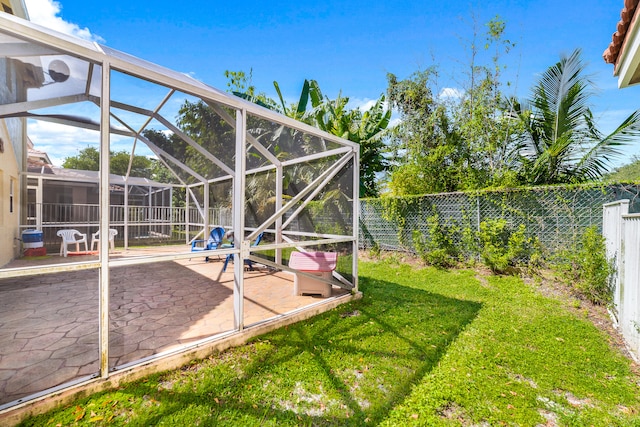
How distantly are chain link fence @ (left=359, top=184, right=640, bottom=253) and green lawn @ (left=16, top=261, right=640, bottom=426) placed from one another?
2.05 metres

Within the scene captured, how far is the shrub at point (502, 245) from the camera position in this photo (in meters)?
6.16

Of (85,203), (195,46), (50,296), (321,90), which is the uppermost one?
(195,46)

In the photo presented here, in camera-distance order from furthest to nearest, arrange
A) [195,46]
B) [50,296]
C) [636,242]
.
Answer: [195,46], [50,296], [636,242]

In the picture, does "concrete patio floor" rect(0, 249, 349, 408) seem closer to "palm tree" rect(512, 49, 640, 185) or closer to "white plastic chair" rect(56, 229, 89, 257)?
"white plastic chair" rect(56, 229, 89, 257)

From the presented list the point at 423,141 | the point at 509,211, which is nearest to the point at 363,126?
the point at 423,141

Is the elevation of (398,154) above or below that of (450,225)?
above

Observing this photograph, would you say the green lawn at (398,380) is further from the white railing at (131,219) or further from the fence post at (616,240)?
the white railing at (131,219)

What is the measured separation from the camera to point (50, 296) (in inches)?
186

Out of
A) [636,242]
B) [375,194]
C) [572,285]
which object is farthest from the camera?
[375,194]

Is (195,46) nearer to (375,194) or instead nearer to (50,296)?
(375,194)

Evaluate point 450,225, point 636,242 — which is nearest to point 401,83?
point 450,225

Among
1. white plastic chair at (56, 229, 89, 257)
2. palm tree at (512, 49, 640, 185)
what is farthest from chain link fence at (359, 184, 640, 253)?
white plastic chair at (56, 229, 89, 257)

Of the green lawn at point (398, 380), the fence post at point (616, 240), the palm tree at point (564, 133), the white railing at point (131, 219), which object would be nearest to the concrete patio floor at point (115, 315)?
the green lawn at point (398, 380)

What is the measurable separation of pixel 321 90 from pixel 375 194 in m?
4.36
